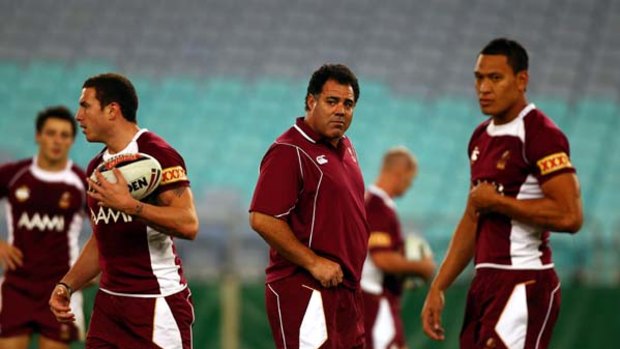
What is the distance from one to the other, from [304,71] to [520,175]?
13.3m

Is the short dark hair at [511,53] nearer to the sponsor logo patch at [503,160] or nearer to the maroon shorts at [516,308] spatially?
the sponsor logo patch at [503,160]

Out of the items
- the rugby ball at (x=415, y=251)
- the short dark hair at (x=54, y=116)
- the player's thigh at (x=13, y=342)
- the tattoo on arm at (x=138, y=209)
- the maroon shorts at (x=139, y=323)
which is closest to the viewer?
the tattoo on arm at (x=138, y=209)

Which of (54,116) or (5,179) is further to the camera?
(54,116)

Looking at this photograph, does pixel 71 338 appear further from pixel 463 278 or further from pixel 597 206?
pixel 597 206

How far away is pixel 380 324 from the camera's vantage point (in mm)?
9125

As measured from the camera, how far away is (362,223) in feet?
18.9

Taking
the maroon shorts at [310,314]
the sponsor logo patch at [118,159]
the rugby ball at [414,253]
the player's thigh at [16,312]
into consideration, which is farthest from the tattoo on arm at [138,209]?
the rugby ball at [414,253]

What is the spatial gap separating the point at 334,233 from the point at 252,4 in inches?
563

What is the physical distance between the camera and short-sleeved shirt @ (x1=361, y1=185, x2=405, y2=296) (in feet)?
29.9

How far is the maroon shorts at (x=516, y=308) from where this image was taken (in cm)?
550

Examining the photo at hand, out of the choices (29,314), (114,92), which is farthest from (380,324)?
(114,92)

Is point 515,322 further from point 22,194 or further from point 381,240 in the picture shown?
point 22,194

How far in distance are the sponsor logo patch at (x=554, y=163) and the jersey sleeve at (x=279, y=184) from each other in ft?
3.94

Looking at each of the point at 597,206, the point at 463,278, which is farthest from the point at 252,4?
the point at 463,278
